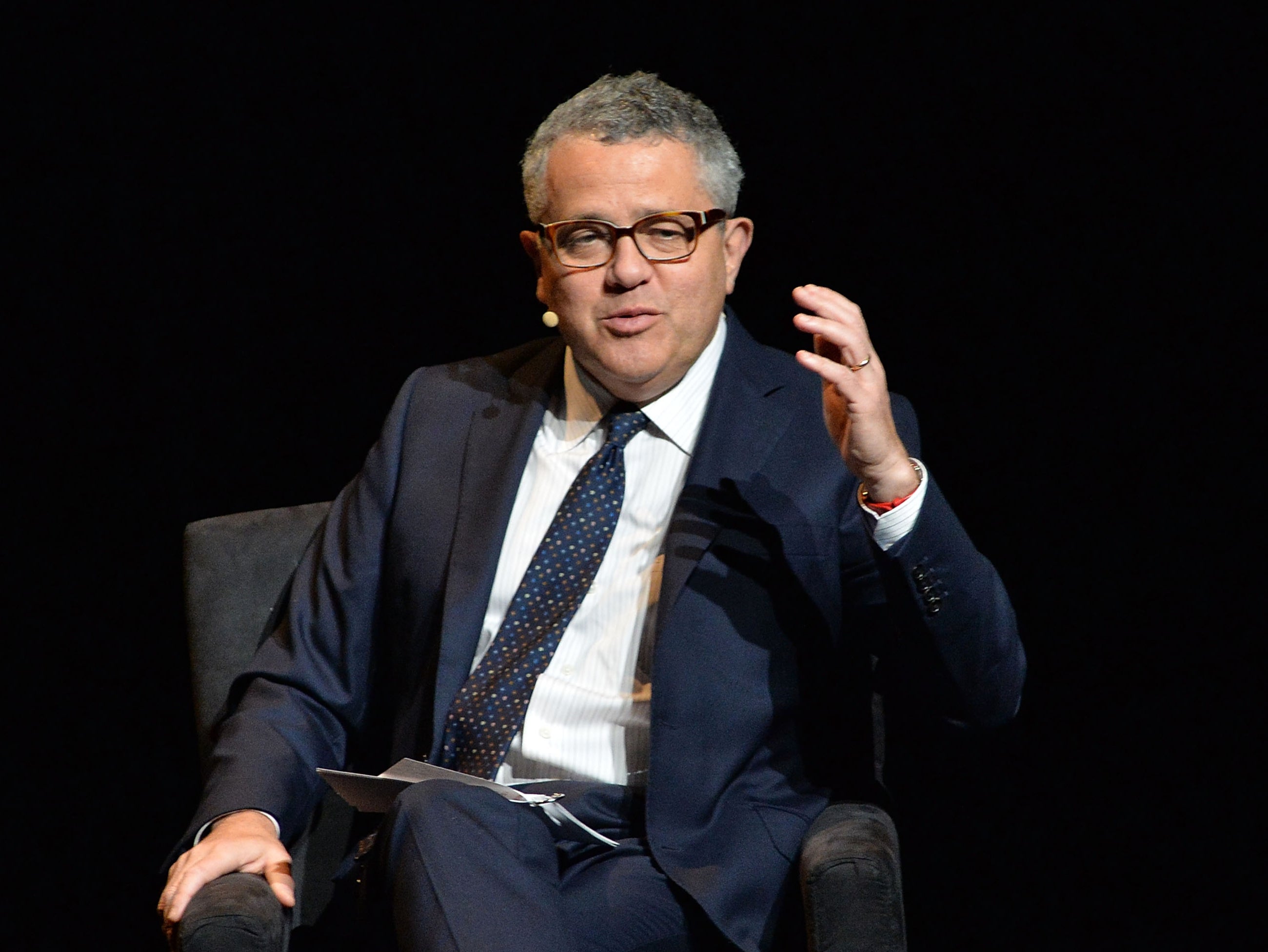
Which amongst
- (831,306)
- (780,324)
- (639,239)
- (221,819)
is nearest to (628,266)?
(639,239)

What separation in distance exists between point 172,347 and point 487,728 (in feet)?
3.93

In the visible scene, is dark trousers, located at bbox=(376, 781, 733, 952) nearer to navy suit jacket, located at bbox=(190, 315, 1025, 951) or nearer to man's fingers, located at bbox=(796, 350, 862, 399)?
navy suit jacket, located at bbox=(190, 315, 1025, 951)

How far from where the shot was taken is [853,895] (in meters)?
1.68

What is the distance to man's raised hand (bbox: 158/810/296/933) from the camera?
5.77 feet

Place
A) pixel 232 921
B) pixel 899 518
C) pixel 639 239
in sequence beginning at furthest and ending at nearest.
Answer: pixel 639 239
pixel 899 518
pixel 232 921

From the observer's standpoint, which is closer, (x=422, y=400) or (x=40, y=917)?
(x=422, y=400)

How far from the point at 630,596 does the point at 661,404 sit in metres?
0.30

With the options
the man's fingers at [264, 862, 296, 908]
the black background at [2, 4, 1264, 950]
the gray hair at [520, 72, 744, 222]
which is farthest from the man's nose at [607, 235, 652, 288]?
the man's fingers at [264, 862, 296, 908]

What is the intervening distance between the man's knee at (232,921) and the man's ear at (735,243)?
1.11 metres

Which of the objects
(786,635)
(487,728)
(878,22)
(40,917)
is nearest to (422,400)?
(487,728)

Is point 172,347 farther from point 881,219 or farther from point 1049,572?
point 1049,572

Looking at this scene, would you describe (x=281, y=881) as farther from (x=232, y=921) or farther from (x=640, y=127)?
(x=640, y=127)

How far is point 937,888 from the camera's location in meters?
2.68

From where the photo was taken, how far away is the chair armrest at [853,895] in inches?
65.3
